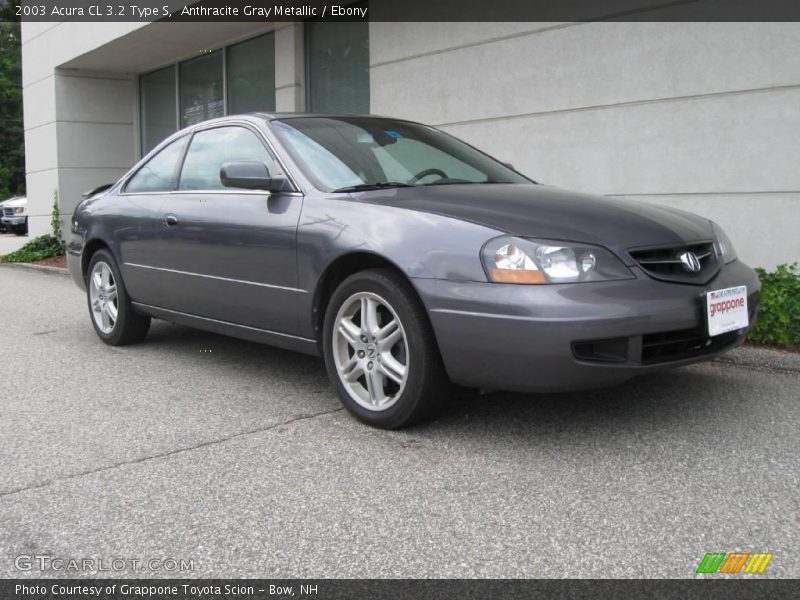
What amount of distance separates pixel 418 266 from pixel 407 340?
1.07ft

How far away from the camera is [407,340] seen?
3.64 meters

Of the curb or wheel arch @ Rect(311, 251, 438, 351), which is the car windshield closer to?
wheel arch @ Rect(311, 251, 438, 351)

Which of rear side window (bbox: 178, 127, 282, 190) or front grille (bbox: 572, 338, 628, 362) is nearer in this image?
front grille (bbox: 572, 338, 628, 362)

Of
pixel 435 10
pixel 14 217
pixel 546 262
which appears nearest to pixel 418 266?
pixel 546 262

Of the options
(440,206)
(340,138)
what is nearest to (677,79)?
(340,138)

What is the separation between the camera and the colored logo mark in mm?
2486

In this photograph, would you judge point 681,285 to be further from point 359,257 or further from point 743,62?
point 743,62

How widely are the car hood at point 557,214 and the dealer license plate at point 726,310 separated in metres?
0.28

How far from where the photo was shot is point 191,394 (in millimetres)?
4668

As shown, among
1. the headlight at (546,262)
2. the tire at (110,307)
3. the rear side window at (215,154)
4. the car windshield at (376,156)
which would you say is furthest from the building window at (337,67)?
the headlight at (546,262)

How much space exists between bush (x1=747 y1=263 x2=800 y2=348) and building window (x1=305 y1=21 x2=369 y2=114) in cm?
577

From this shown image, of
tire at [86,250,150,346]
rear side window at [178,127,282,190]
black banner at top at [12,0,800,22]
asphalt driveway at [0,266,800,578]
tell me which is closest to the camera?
asphalt driveway at [0,266,800,578]

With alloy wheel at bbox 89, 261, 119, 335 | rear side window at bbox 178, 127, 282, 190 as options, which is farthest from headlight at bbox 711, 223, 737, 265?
alloy wheel at bbox 89, 261, 119, 335

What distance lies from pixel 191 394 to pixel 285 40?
7.60 metres
